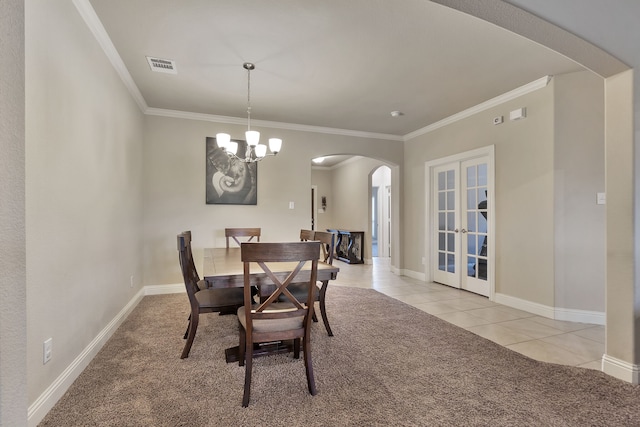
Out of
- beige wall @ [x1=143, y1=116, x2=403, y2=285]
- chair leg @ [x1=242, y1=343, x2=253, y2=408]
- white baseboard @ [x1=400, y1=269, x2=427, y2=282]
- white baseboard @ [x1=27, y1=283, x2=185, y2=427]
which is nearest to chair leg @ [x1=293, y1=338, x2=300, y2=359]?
chair leg @ [x1=242, y1=343, x2=253, y2=408]

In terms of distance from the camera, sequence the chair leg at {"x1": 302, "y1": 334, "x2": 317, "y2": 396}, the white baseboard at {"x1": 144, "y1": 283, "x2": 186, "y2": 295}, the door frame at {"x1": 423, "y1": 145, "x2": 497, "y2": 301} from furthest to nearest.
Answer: the white baseboard at {"x1": 144, "y1": 283, "x2": 186, "y2": 295} → the door frame at {"x1": 423, "y1": 145, "x2": 497, "y2": 301} → the chair leg at {"x1": 302, "y1": 334, "x2": 317, "y2": 396}

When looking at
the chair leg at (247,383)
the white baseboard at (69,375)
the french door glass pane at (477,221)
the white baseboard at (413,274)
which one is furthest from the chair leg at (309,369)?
the white baseboard at (413,274)

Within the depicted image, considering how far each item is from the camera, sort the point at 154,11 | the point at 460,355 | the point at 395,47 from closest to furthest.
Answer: the point at 154,11 < the point at 460,355 < the point at 395,47

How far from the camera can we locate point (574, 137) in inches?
126

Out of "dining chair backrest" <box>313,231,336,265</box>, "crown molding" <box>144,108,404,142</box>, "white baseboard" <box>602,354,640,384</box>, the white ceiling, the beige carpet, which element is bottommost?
the beige carpet

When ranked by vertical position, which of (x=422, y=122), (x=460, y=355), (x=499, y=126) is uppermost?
(x=422, y=122)

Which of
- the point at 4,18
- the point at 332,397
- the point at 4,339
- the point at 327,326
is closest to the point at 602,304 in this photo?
the point at 327,326

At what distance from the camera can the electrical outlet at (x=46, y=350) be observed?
Result: 163 cm

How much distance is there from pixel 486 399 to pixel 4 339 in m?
2.22

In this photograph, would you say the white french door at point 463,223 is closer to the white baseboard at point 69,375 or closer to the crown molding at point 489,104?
the crown molding at point 489,104

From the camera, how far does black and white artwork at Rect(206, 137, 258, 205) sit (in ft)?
14.7

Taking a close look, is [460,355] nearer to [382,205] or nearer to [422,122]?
[422,122]

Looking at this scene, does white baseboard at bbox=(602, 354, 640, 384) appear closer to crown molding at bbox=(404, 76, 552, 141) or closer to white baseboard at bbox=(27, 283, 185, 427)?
crown molding at bbox=(404, 76, 552, 141)

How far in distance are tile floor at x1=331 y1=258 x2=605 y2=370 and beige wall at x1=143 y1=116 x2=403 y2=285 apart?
1.54 metres
